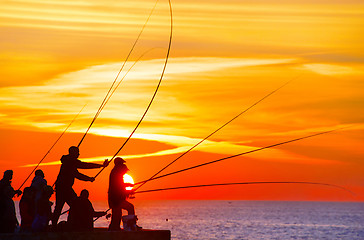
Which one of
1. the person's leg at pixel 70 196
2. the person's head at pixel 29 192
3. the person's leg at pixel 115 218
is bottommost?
the person's leg at pixel 115 218

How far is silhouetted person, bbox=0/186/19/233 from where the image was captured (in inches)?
845

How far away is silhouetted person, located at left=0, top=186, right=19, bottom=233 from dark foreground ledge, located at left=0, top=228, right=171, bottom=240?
2.36 m

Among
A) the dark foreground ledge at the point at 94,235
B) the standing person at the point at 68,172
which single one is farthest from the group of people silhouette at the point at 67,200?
the dark foreground ledge at the point at 94,235

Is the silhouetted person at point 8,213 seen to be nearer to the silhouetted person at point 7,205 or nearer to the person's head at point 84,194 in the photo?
the silhouetted person at point 7,205

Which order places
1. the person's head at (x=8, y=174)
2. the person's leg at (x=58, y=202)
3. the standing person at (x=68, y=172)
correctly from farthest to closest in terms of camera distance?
the person's head at (x=8, y=174), the person's leg at (x=58, y=202), the standing person at (x=68, y=172)

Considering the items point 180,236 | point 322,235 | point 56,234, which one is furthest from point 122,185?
point 322,235

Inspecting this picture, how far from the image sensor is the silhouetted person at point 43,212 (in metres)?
20.4

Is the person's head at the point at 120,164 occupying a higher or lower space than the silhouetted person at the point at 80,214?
higher

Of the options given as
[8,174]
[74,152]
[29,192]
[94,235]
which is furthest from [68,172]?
[8,174]

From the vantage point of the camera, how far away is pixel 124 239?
2011 centimetres

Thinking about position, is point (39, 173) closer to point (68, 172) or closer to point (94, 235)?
point (68, 172)

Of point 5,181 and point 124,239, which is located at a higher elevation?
point 5,181

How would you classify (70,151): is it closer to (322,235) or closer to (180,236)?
(180,236)

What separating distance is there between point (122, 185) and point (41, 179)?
7.21 feet
